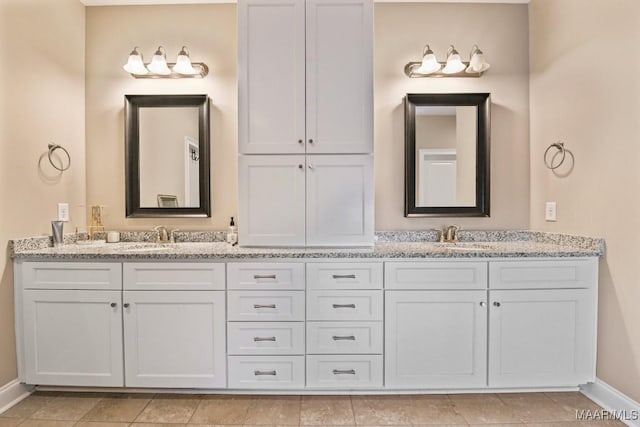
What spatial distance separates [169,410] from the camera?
1902mm

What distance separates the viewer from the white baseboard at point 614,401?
1.74 meters

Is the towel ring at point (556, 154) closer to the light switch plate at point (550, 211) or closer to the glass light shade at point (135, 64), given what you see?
the light switch plate at point (550, 211)

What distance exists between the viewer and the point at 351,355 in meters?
1.96

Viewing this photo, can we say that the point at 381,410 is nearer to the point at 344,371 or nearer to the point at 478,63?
the point at 344,371

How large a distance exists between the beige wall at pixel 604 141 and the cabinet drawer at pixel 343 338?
4.17ft

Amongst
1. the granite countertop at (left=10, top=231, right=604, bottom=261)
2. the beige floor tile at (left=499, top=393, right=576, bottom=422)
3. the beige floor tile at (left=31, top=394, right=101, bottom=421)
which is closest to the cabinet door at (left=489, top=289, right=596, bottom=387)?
the beige floor tile at (left=499, top=393, right=576, bottom=422)

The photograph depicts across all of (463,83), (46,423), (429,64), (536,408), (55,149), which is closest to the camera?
(46,423)

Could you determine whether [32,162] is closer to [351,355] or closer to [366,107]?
[366,107]

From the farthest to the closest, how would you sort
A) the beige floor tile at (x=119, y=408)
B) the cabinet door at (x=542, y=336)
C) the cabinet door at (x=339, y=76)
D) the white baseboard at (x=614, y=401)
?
1. the cabinet door at (x=339, y=76)
2. the cabinet door at (x=542, y=336)
3. the beige floor tile at (x=119, y=408)
4. the white baseboard at (x=614, y=401)

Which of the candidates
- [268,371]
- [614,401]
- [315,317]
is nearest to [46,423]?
[268,371]

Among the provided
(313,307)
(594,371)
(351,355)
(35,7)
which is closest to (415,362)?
(351,355)

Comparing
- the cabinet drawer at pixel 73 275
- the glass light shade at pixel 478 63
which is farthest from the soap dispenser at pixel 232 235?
→ the glass light shade at pixel 478 63

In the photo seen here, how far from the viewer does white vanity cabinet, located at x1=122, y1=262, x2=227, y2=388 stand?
1.97 meters

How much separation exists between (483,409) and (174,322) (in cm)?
178
